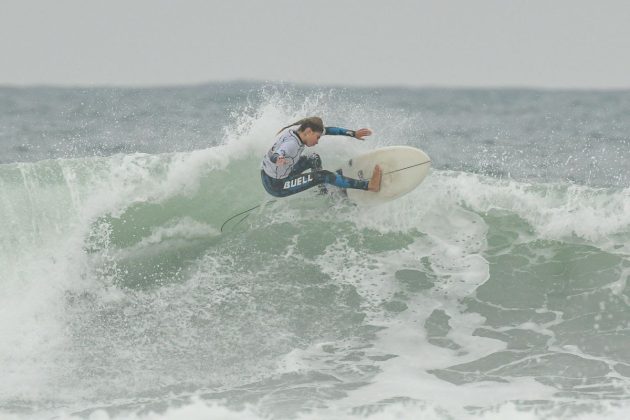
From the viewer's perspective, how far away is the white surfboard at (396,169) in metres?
9.27

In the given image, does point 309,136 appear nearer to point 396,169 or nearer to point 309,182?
point 309,182

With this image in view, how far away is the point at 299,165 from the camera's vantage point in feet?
29.2

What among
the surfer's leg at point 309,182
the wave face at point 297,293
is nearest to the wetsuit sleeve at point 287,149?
the surfer's leg at point 309,182

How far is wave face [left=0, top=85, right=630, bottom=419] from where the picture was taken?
6.79 m

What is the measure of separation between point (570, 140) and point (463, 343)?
11797mm

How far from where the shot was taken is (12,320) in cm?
809

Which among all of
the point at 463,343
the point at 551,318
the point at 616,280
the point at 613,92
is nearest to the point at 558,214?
the point at 616,280

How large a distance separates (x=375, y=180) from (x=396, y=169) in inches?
13.4

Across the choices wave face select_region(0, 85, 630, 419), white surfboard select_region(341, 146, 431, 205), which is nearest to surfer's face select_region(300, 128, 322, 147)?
white surfboard select_region(341, 146, 431, 205)

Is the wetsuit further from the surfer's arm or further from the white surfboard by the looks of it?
the white surfboard

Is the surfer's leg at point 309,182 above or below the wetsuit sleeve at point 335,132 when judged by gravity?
below

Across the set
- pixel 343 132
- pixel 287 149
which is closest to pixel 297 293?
pixel 287 149

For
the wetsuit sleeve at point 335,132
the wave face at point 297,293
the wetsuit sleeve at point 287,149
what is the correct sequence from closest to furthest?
the wave face at point 297,293 → the wetsuit sleeve at point 287,149 → the wetsuit sleeve at point 335,132

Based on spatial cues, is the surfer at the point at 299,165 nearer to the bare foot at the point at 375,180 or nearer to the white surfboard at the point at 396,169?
the bare foot at the point at 375,180
